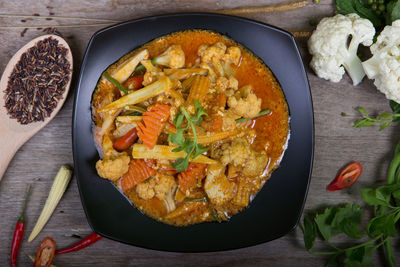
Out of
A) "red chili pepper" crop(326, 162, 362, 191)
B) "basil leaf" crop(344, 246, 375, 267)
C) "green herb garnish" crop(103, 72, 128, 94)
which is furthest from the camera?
"red chili pepper" crop(326, 162, 362, 191)

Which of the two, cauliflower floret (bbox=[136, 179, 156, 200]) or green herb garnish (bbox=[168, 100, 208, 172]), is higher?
green herb garnish (bbox=[168, 100, 208, 172])

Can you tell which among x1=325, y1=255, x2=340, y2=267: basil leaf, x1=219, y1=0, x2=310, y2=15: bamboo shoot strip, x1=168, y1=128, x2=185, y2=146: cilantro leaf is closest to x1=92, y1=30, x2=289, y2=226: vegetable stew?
x1=168, y1=128, x2=185, y2=146: cilantro leaf

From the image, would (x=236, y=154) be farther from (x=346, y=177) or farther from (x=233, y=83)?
(x=346, y=177)

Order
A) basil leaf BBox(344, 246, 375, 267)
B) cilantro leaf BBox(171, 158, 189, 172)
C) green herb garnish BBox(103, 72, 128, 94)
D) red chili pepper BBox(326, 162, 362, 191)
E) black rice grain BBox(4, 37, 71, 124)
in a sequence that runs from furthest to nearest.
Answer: red chili pepper BBox(326, 162, 362, 191), basil leaf BBox(344, 246, 375, 267), black rice grain BBox(4, 37, 71, 124), green herb garnish BBox(103, 72, 128, 94), cilantro leaf BBox(171, 158, 189, 172)

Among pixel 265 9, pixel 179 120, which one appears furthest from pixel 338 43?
pixel 179 120

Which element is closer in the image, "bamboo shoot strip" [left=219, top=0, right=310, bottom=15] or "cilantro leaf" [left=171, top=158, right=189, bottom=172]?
"cilantro leaf" [left=171, top=158, right=189, bottom=172]

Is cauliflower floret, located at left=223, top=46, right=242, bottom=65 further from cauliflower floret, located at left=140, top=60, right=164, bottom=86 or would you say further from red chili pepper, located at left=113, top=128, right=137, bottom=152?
red chili pepper, located at left=113, top=128, right=137, bottom=152
